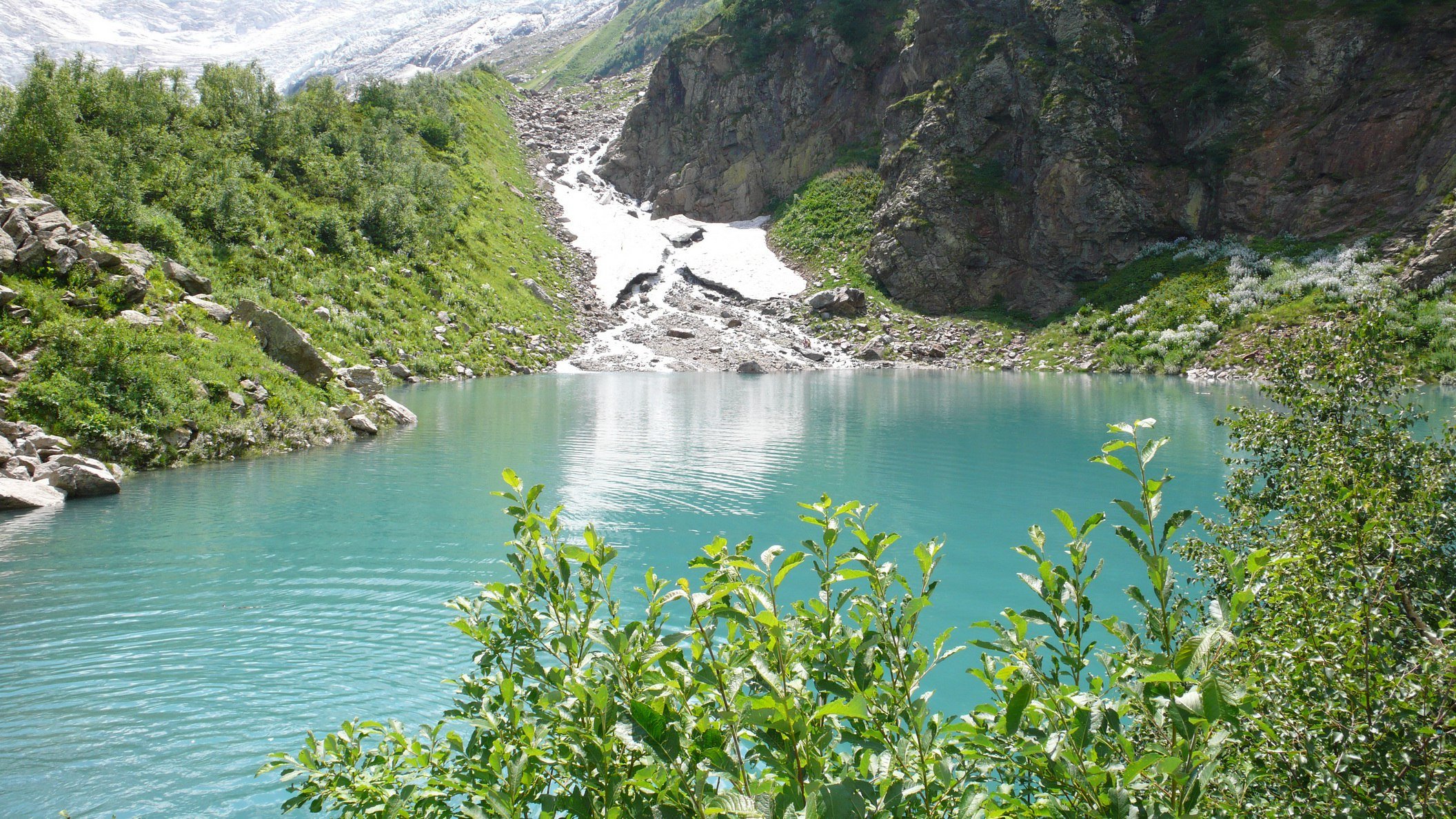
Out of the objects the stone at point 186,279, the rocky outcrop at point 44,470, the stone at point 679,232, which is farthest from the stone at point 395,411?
the stone at point 679,232

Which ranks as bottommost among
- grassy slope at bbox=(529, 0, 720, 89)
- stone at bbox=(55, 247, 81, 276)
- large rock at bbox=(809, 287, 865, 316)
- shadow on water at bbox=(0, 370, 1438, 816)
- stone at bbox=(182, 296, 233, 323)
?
shadow on water at bbox=(0, 370, 1438, 816)

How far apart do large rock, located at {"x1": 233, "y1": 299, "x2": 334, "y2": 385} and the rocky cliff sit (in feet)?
160

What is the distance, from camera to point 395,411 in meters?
23.9

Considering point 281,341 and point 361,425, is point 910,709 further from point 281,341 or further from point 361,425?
point 281,341

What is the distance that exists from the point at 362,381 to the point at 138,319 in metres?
7.09

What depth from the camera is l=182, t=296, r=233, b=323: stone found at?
826 inches

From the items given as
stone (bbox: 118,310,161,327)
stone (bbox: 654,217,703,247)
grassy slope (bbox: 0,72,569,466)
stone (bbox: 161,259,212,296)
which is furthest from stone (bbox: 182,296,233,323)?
stone (bbox: 654,217,703,247)

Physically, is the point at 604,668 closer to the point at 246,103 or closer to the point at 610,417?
the point at 610,417

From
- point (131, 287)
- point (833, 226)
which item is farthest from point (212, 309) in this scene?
point (833, 226)

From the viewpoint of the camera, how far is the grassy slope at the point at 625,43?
13212 cm

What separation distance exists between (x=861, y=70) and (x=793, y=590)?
250 feet

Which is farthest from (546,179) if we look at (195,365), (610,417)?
(195,365)

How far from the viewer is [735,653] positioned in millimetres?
2154

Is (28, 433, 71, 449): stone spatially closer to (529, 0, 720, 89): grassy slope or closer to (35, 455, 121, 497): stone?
(35, 455, 121, 497): stone
